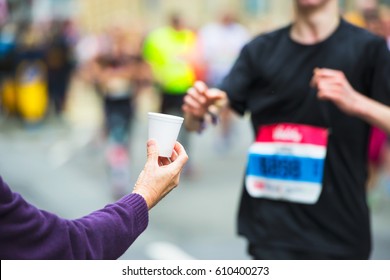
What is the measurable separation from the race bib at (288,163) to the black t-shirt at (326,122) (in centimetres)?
3

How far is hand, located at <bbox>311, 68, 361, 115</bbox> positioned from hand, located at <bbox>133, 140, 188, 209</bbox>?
839 mm

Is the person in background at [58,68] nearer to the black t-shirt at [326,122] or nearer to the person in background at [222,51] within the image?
the person in background at [222,51]

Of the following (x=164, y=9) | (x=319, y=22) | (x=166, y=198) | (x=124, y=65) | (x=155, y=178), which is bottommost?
(x=164, y=9)

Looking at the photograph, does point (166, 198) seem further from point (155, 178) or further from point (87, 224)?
point (87, 224)

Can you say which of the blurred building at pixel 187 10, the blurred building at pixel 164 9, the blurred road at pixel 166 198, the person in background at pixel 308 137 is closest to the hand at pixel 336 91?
the person in background at pixel 308 137

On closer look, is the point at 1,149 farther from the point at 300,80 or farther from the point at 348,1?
the point at 348,1

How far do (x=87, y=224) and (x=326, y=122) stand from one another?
1.43 meters

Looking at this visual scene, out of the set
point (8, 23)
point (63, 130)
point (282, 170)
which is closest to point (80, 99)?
point (8, 23)

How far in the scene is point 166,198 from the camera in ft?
27.0

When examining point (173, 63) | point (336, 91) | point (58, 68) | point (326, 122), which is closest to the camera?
point (336, 91)

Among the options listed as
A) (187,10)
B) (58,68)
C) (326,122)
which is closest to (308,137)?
(326,122)

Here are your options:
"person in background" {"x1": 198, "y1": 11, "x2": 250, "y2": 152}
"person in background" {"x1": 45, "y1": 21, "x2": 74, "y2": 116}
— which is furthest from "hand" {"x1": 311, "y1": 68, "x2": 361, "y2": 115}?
"person in background" {"x1": 45, "y1": 21, "x2": 74, "y2": 116}

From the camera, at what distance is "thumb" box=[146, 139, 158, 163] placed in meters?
2.29

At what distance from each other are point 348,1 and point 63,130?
60.7ft
